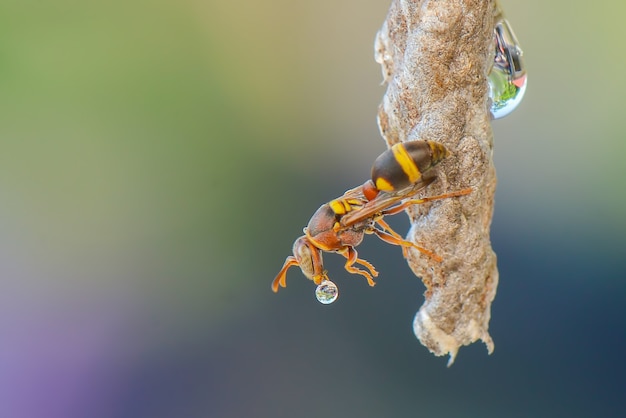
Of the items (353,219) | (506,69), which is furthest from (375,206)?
(506,69)

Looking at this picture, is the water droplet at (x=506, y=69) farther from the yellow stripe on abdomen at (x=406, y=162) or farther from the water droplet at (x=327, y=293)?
the water droplet at (x=327, y=293)

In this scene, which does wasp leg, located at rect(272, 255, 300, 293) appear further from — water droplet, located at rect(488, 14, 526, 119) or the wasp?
water droplet, located at rect(488, 14, 526, 119)

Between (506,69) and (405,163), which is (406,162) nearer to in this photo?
(405,163)

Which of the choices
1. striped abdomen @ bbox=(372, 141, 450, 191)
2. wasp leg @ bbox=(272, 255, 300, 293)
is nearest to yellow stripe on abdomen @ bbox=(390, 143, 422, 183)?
striped abdomen @ bbox=(372, 141, 450, 191)

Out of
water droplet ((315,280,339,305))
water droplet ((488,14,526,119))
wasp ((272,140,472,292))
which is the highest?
water droplet ((488,14,526,119))

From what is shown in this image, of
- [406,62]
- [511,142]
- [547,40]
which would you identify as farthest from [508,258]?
[406,62]

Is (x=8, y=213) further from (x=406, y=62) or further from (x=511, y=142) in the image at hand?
(x=406, y=62)
